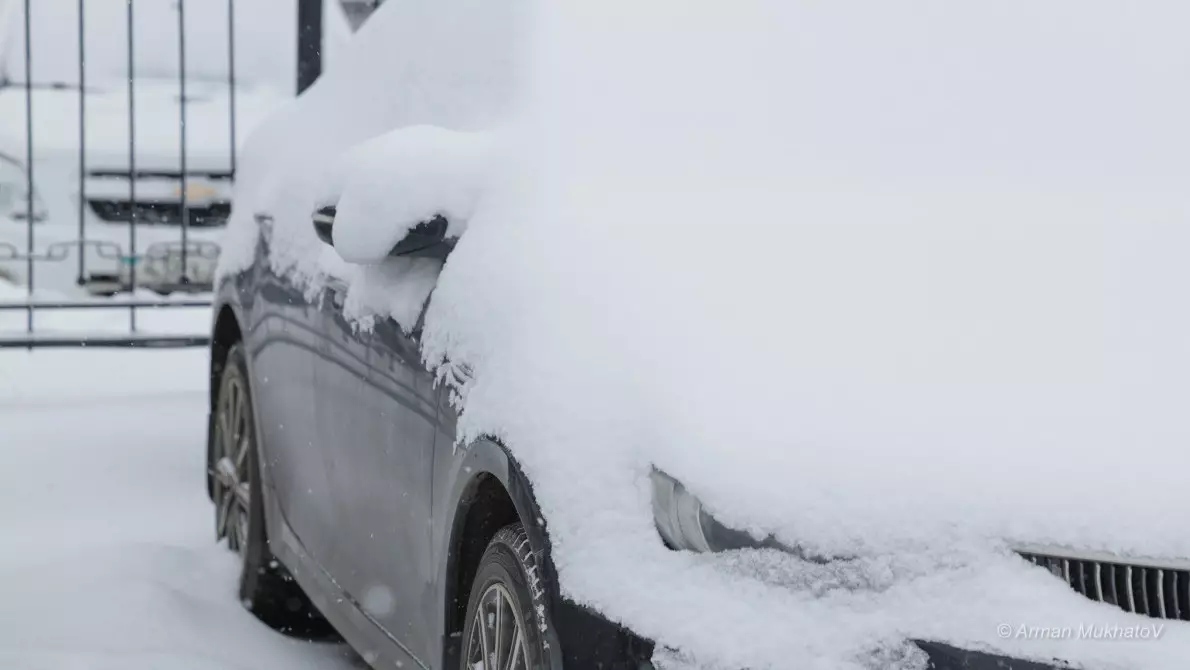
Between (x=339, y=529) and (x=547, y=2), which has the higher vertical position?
(x=547, y=2)

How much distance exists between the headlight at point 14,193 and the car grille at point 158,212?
0.83 feet

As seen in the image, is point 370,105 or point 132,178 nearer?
point 370,105

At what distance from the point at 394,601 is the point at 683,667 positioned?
1.12 metres

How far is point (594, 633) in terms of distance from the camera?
2.20m

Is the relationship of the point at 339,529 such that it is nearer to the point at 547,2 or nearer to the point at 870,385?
the point at 547,2

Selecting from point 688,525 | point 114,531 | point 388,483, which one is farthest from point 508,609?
point 114,531

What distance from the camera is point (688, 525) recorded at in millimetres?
2158

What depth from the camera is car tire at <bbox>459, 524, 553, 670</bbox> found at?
2.35 m

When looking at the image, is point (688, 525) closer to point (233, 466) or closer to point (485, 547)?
point (485, 547)

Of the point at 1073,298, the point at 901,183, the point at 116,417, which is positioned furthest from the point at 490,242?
the point at 116,417

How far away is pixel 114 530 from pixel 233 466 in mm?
682

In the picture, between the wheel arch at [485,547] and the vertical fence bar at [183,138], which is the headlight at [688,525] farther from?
the vertical fence bar at [183,138]

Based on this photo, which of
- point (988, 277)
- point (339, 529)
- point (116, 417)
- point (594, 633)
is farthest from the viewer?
point (116, 417)

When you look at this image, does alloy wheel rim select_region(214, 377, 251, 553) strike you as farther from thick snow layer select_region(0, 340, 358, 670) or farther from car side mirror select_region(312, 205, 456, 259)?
car side mirror select_region(312, 205, 456, 259)
